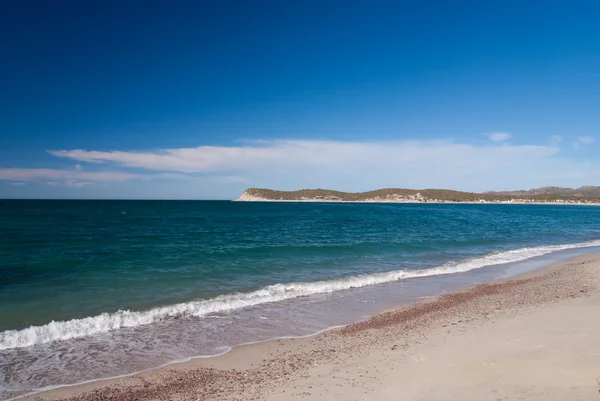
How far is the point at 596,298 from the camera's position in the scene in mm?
12469

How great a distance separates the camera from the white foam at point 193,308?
10.1 m

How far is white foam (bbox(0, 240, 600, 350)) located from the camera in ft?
33.1

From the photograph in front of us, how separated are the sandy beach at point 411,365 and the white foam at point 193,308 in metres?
3.74

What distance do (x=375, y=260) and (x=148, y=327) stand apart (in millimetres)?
15176

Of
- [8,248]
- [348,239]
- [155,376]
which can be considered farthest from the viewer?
[348,239]

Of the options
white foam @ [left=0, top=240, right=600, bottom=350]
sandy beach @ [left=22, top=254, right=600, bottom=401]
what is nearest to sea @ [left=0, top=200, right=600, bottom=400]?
white foam @ [left=0, top=240, right=600, bottom=350]

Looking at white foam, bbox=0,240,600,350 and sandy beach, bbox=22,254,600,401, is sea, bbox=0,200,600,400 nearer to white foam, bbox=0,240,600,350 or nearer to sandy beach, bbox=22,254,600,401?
white foam, bbox=0,240,600,350

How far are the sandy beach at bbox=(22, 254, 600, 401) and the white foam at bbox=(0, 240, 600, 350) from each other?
147 inches

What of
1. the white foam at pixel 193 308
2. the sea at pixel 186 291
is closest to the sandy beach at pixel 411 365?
the sea at pixel 186 291

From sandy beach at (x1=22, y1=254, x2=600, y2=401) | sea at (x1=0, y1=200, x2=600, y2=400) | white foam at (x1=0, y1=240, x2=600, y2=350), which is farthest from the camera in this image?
white foam at (x1=0, y1=240, x2=600, y2=350)

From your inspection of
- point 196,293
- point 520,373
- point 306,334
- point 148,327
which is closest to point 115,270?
point 196,293

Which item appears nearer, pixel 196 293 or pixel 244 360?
pixel 244 360

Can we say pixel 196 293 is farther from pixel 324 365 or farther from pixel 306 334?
pixel 324 365

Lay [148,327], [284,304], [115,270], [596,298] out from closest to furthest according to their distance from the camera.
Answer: [148,327] < [596,298] < [284,304] < [115,270]
